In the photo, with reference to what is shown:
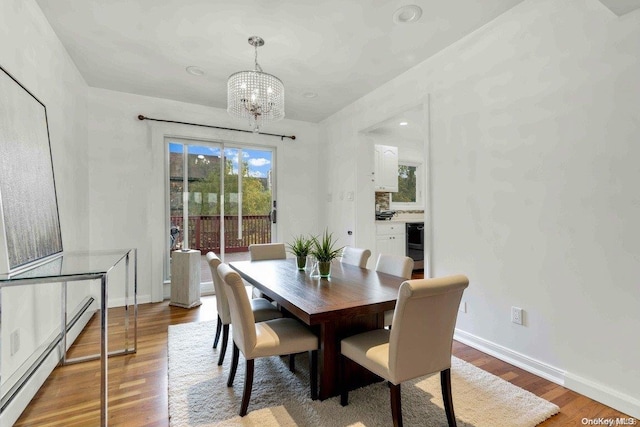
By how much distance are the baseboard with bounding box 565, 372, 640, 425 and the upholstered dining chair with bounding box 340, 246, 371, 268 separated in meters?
1.56

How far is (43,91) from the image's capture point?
7.84ft

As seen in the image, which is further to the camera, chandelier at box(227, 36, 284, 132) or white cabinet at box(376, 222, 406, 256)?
white cabinet at box(376, 222, 406, 256)

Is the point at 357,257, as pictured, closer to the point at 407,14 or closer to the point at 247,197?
the point at 407,14

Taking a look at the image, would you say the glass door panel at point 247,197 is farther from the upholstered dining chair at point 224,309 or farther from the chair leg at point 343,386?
the chair leg at point 343,386

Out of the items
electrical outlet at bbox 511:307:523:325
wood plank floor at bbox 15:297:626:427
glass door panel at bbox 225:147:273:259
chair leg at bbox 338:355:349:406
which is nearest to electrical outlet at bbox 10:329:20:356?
wood plank floor at bbox 15:297:626:427

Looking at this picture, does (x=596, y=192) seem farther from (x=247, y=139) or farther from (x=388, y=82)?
(x=247, y=139)

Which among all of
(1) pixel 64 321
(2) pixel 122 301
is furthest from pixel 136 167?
(1) pixel 64 321

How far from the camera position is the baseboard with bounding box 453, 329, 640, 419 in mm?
1803

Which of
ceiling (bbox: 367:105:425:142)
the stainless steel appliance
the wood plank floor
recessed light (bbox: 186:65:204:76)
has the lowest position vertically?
the wood plank floor

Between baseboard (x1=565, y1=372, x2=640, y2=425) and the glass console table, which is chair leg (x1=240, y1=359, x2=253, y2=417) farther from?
baseboard (x1=565, y1=372, x2=640, y2=425)

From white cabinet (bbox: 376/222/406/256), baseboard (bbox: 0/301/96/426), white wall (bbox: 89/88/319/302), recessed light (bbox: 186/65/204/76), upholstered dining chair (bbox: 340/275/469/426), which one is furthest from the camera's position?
white cabinet (bbox: 376/222/406/256)

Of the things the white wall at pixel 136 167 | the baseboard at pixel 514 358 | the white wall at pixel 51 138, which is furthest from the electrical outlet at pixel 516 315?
the white wall at pixel 136 167

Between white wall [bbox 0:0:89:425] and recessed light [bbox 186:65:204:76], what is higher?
recessed light [bbox 186:65:204:76]

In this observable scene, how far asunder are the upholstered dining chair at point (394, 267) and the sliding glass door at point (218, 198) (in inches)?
106
